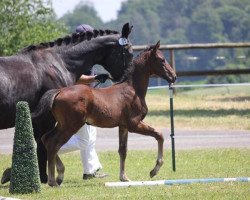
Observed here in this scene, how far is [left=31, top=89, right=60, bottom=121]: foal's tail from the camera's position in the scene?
40.8 feet

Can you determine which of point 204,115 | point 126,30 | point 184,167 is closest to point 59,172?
point 126,30

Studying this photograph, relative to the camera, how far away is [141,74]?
13.2m

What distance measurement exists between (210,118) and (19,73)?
11.1 metres

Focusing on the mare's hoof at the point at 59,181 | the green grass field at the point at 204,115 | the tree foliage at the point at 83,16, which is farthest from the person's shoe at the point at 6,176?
the tree foliage at the point at 83,16

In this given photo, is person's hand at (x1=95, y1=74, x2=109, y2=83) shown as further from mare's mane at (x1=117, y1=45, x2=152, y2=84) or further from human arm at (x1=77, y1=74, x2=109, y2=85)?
mare's mane at (x1=117, y1=45, x2=152, y2=84)

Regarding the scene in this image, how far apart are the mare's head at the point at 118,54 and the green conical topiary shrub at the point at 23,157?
217 cm

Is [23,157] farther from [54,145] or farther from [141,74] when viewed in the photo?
[141,74]

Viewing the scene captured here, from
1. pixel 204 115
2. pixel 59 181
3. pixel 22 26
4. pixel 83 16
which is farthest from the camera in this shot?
pixel 83 16

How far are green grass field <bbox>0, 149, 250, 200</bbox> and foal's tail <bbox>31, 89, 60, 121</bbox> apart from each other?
97 centimetres

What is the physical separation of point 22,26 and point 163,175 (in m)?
15.6

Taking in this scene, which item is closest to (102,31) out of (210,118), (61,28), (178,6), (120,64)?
(120,64)

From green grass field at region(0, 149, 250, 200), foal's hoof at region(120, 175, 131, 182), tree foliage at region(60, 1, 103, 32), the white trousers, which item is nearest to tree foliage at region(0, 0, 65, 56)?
green grass field at region(0, 149, 250, 200)

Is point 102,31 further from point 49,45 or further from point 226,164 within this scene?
point 226,164

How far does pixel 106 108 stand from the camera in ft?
41.9
